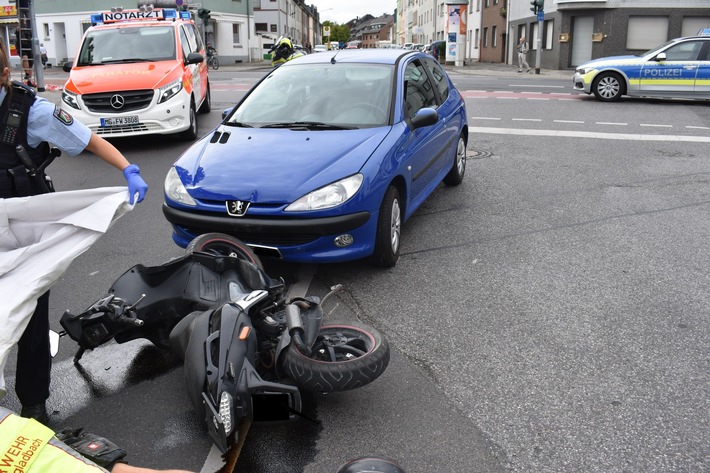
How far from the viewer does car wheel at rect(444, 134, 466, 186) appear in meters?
8.19

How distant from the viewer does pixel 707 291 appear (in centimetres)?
506

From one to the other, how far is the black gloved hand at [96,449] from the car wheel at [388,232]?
10.2 feet

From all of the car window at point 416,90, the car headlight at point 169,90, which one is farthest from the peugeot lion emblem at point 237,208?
the car headlight at point 169,90

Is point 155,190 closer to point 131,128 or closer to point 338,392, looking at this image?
point 131,128

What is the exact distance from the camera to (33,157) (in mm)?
3209

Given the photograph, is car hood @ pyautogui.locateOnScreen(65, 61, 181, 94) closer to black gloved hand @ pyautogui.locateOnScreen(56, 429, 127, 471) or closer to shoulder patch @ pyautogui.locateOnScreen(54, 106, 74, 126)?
shoulder patch @ pyautogui.locateOnScreen(54, 106, 74, 126)

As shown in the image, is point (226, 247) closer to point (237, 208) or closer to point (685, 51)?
point (237, 208)

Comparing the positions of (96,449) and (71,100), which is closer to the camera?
(96,449)

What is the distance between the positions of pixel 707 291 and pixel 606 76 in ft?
45.1

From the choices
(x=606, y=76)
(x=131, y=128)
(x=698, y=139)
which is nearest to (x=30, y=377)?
(x=131, y=128)

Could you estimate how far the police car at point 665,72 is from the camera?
16.9m

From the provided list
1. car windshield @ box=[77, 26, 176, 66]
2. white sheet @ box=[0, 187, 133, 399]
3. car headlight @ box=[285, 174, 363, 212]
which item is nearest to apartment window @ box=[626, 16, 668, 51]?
car windshield @ box=[77, 26, 176, 66]

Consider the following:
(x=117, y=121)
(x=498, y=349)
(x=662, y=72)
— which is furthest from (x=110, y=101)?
(x=662, y=72)

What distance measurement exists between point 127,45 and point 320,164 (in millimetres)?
8188
